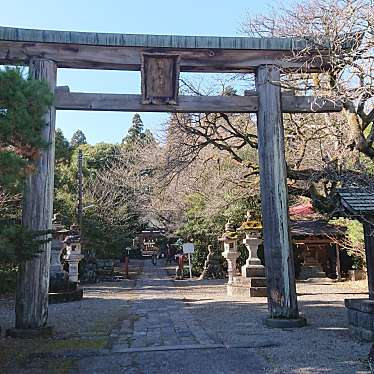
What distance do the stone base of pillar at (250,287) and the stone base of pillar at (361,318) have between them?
22.6 feet

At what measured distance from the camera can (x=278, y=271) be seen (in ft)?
24.9

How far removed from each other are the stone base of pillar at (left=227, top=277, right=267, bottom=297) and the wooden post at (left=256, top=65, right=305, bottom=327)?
6.22 m

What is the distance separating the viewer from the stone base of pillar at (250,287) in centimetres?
1385

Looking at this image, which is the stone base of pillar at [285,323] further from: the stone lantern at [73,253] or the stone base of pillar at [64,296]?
the stone lantern at [73,253]

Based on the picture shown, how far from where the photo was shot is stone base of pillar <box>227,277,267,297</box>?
13.9 metres

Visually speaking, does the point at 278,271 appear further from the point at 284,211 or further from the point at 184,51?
the point at 184,51

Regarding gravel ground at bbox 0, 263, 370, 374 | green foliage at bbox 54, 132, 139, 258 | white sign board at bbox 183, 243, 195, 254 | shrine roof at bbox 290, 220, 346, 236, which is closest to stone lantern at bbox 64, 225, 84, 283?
green foliage at bbox 54, 132, 139, 258

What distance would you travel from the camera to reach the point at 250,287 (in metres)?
13.9

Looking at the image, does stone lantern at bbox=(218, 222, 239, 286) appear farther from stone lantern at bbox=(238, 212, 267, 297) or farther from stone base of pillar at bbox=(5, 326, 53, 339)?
stone base of pillar at bbox=(5, 326, 53, 339)

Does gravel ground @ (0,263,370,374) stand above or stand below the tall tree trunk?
below

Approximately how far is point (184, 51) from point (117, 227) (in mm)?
Result: 17947

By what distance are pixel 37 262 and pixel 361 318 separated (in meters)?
5.26

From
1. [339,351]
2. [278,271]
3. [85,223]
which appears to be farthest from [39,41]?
[85,223]

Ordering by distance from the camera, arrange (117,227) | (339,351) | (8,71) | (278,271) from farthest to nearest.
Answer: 1. (117,227)
2. (278,271)
3. (339,351)
4. (8,71)
